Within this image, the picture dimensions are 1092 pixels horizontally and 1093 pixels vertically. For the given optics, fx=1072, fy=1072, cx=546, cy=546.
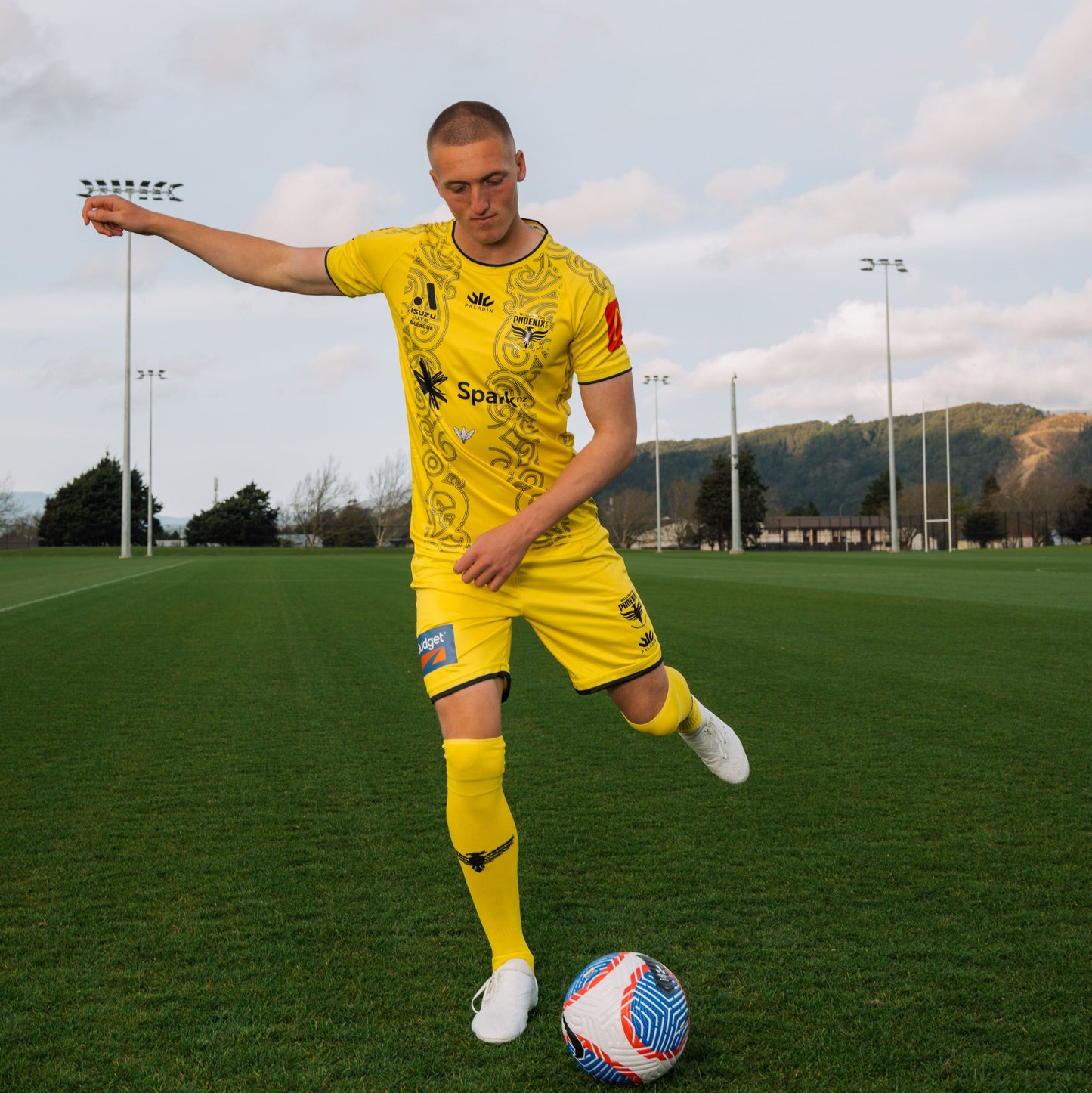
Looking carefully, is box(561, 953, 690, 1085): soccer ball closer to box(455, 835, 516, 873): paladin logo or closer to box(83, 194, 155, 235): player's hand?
box(455, 835, 516, 873): paladin logo

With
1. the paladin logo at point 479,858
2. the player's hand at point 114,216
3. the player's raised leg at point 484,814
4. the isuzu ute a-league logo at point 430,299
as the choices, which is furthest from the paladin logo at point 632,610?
the player's hand at point 114,216

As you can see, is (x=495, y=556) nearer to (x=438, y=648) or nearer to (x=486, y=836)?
(x=438, y=648)

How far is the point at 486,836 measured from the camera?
3230 mm

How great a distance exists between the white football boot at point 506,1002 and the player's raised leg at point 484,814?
0.05 meters

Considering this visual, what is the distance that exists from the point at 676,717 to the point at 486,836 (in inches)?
34.4

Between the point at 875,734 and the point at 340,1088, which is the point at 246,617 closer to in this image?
the point at 875,734

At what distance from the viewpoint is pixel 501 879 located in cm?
323

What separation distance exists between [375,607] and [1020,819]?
15.0 m

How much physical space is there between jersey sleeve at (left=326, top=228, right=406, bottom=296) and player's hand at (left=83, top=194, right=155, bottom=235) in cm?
68

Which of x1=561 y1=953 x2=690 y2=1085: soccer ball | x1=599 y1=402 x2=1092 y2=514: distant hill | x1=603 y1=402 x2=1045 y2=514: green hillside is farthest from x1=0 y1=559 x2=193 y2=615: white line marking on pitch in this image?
x1=603 y1=402 x2=1045 y2=514: green hillside

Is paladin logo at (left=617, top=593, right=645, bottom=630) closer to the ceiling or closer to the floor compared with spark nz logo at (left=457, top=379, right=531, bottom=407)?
closer to the floor

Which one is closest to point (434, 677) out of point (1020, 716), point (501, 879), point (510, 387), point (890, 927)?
point (501, 879)

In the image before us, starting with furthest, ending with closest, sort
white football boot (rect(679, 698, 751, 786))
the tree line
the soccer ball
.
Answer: the tree line → white football boot (rect(679, 698, 751, 786)) → the soccer ball

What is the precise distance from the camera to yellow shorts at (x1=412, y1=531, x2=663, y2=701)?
3.31 metres
